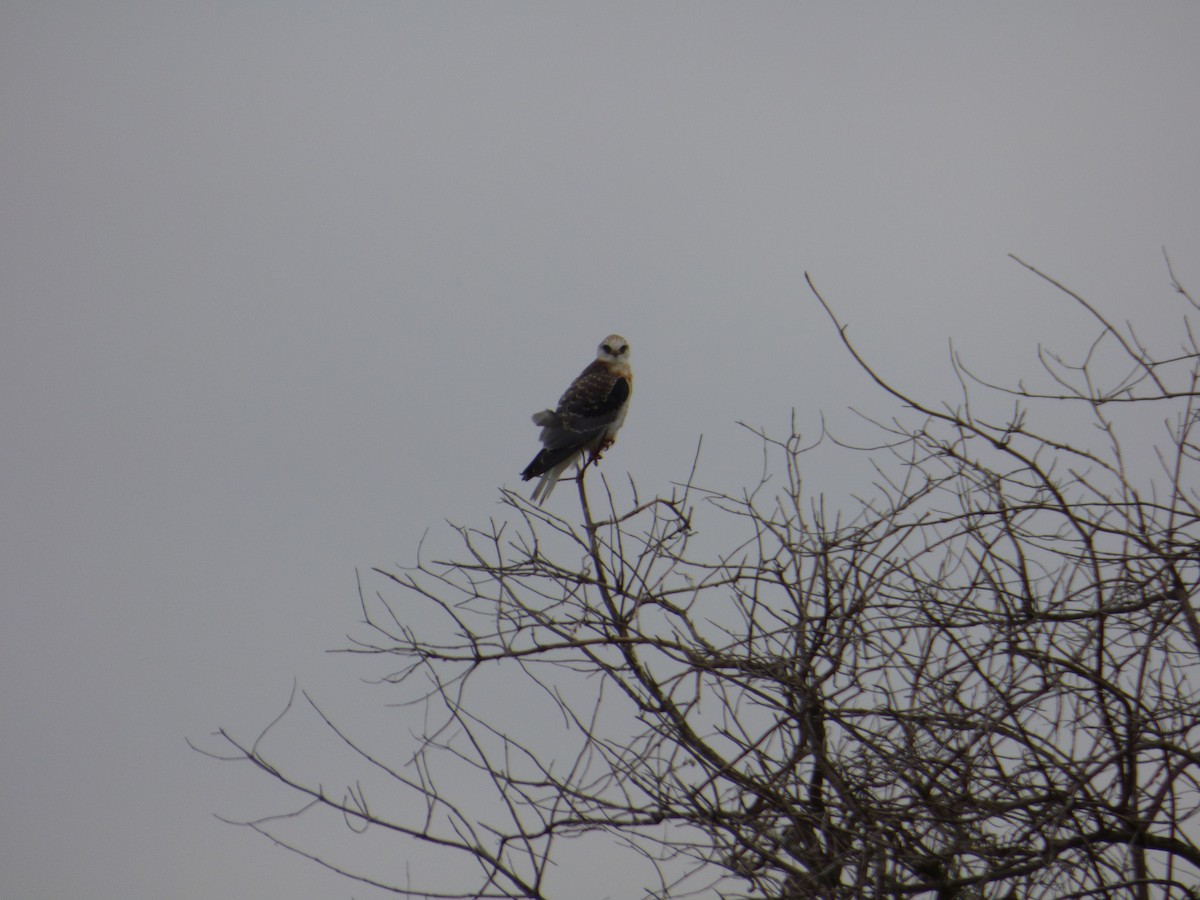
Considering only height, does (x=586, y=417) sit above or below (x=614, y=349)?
below

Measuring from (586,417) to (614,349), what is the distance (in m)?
1.32

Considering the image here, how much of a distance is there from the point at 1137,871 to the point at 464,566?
6.46 feet

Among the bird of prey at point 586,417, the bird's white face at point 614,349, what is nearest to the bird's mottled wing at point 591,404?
the bird of prey at point 586,417

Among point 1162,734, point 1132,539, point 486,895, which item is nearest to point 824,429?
point 1132,539

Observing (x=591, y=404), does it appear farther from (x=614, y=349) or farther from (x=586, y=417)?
(x=614, y=349)

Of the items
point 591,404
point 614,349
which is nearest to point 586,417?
point 591,404

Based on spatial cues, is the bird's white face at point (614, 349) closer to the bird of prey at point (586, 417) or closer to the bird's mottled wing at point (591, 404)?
the bird of prey at point (586, 417)

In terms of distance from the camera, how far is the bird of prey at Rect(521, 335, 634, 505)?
27.8ft

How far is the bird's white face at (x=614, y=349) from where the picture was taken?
10.1m

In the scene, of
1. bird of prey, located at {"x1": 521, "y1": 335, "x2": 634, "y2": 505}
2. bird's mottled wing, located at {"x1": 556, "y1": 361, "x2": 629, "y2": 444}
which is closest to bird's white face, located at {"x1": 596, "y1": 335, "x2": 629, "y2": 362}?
bird of prey, located at {"x1": 521, "y1": 335, "x2": 634, "y2": 505}

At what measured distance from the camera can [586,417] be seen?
29.6 feet

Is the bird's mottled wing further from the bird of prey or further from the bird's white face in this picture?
the bird's white face

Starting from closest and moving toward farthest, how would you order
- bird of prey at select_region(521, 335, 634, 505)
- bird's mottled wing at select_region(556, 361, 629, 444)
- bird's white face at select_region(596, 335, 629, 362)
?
1. bird of prey at select_region(521, 335, 634, 505)
2. bird's mottled wing at select_region(556, 361, 629, 444)
3. bird's white face at select_region(596, 335, 629, 362)

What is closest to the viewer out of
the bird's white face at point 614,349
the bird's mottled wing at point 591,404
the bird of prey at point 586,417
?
the bird of prey at point 586,417
